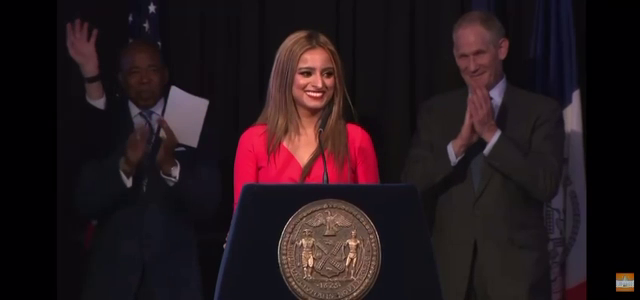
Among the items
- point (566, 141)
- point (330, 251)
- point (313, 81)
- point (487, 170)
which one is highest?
point (313, 81)

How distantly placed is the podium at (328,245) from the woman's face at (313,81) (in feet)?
4.76

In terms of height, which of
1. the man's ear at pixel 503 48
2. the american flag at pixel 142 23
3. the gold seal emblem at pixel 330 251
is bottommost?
the gold seal emblem at pixel 330 251

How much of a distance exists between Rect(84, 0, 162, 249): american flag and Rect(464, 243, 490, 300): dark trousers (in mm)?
1676

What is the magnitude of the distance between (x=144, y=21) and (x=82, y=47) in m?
0.29

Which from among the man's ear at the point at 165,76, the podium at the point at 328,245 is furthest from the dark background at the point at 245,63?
the podium at the point at 328,245

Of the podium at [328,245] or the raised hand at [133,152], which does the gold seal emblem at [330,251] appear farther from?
the raised hand at [133,152]

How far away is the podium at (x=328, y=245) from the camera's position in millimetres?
1868

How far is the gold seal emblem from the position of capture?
189cm

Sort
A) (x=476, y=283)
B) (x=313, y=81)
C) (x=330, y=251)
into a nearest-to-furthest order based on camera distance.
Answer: (x=330, y=251), (x=313, y=81), (x=476, y=283)

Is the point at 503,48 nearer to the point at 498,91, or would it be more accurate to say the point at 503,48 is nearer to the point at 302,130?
the point at 498,91

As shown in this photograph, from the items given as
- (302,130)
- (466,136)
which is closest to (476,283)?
(466,136)

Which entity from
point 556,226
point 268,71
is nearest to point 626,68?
point 556,226

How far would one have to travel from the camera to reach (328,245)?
75.6 inches

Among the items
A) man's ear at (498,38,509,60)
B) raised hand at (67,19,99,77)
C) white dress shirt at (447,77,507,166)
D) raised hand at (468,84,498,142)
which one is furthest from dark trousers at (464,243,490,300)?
raised hand at (67,19,99,77)
